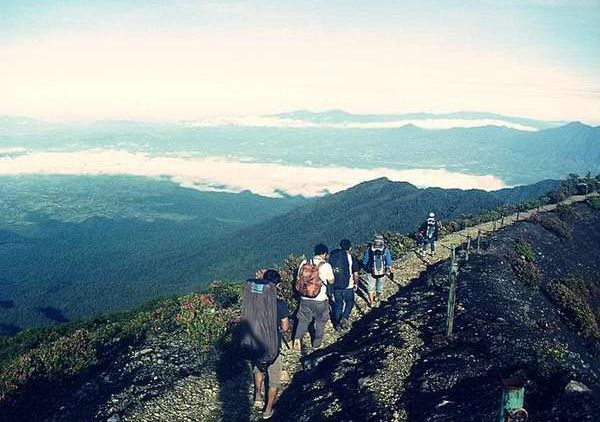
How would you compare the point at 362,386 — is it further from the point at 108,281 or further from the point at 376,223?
the point at 108,281

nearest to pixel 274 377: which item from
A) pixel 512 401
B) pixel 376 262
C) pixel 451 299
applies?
pixel 451 299

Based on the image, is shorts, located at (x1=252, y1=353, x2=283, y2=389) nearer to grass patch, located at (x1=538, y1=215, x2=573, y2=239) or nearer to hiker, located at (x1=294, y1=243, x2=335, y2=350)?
hiker, located at (x1=294, y1=243, x2=335, y2=350)

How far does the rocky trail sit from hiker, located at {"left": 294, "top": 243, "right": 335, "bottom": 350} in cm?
129

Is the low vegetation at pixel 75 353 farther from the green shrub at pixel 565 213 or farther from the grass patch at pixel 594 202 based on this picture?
the grass patch at pixel 594 202

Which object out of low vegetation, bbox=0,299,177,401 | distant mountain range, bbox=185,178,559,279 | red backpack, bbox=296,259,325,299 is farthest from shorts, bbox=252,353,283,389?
distant mountain range, bbox=185,178,559,279

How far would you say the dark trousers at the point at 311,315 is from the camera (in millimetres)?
12730

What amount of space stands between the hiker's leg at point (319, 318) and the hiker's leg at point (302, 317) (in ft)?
0.73

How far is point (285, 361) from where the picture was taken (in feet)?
45.1

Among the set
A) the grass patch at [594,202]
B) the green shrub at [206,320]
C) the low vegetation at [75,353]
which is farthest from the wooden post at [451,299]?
the grass patch at [594,202]

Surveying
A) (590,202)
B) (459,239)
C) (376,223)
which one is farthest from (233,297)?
(376,223)

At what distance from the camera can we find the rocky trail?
10.9m

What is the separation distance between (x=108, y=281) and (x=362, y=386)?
6850 inches

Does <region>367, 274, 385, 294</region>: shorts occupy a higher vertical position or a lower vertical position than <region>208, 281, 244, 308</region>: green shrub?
higher

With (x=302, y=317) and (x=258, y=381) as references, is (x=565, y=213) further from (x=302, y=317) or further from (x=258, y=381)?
(x=258, y=381)
